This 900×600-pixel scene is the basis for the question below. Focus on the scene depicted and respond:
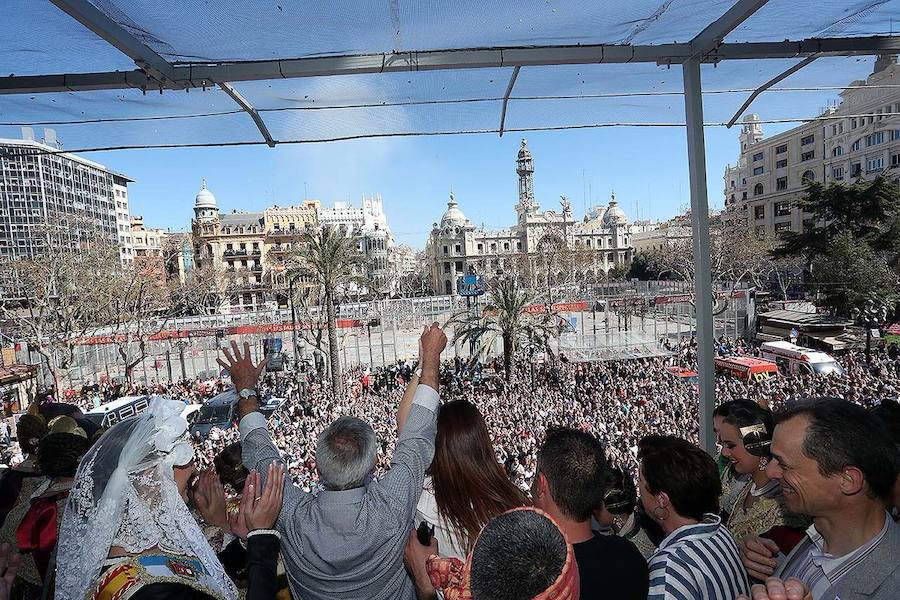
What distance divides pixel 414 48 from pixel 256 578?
247 centimetres

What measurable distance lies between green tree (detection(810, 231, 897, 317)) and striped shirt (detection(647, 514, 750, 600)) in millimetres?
27559

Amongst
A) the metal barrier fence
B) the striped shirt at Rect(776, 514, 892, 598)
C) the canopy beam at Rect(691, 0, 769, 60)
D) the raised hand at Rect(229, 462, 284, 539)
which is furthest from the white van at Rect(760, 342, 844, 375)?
the raised hand at Rect(229, 462, 284, 539)

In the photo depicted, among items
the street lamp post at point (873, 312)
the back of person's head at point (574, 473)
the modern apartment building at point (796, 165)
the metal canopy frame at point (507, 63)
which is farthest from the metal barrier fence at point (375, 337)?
the back of person's head at point (574, 473)

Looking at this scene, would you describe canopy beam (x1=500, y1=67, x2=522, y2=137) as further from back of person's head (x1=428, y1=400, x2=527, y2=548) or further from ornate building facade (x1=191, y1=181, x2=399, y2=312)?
ornate building facade (x1=191, y1=181, x2=399, y2=312)

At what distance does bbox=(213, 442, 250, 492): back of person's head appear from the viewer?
2889 mm

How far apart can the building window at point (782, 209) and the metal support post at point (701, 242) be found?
6003 cm

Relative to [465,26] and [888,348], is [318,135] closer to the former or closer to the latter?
[465,26]

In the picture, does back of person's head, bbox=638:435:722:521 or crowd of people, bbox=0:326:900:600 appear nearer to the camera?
crowd of people, bbox=0:326:900:600

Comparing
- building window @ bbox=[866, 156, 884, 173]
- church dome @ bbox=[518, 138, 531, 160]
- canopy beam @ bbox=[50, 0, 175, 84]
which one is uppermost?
church dome @ bbox=[518, 138, 531, 160]

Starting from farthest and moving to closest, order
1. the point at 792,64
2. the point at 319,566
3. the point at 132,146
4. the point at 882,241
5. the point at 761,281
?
the point at 761,281
the point at 882,241
the point at 132,146
the point at 792,64
the point at 319,566

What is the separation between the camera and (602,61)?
9.24 feet

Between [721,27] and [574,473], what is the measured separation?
235 centimetres

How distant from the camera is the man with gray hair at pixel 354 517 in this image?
1677mm

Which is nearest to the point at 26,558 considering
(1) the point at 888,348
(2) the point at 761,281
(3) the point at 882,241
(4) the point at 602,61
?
(4) the point at 602,61
